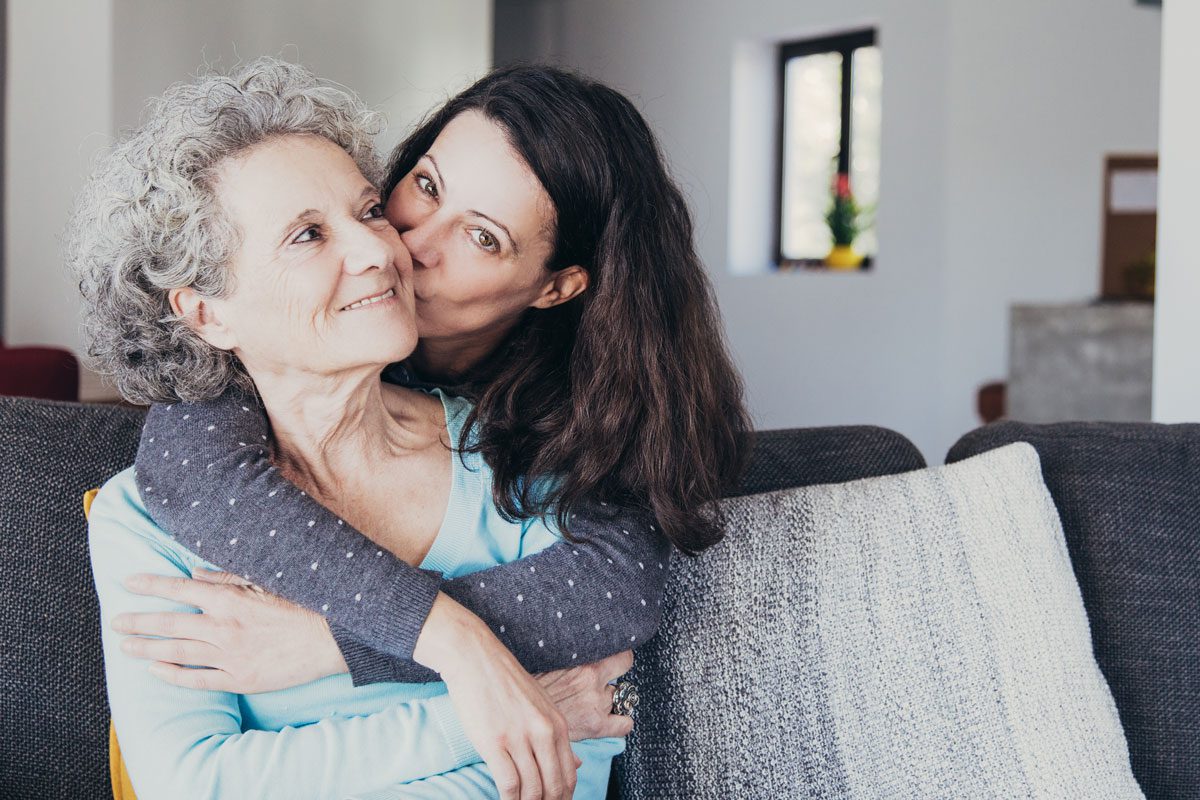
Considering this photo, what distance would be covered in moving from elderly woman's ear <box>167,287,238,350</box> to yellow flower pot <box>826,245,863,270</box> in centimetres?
520

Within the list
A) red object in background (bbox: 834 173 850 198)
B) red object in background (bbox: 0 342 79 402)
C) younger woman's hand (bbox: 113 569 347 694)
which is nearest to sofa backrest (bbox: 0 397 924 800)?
younger woman's hand (bbox: 113 569 347 694)

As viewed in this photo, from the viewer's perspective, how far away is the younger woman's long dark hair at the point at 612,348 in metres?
1.38

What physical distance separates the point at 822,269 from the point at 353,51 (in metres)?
2.72

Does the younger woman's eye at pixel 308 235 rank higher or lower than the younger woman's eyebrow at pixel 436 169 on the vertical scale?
lower

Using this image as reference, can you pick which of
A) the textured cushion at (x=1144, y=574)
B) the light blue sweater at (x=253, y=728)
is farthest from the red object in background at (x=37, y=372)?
the textured cushion at (x=1144, y=574)

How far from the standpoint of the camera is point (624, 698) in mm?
1401

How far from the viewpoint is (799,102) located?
6.50 meters

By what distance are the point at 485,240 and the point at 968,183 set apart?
15.7 feet

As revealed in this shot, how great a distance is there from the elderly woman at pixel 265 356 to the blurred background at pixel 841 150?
280cm

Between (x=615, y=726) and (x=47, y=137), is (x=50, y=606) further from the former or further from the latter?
(x=47, y=137)

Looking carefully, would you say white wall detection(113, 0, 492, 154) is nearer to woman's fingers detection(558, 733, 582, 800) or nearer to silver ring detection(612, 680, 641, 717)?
silver ring detection(612, 680, 641, 717)

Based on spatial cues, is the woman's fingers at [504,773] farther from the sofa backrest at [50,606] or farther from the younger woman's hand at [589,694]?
the sofa backrest at [50,606]

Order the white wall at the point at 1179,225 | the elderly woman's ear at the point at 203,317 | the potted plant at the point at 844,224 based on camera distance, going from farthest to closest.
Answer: the potted plant at the point at 844,224
the white wall at the point at 1179,225
the elderly woman's ear at the point at 203,317

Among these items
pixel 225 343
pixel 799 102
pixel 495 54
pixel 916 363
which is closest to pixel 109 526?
pixel 225 343
